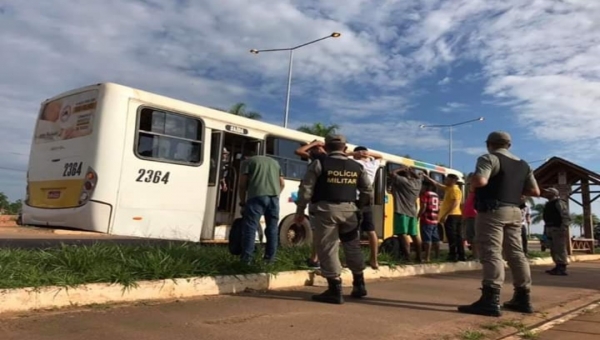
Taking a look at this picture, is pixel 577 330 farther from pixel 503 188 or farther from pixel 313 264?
pixel 313 264

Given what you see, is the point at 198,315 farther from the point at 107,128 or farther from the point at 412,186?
the point at 412,186

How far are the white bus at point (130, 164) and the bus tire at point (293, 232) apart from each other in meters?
1.06

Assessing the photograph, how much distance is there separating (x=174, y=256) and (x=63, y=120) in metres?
4.08

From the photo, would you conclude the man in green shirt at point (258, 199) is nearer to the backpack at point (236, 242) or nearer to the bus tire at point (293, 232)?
the backpack at point (236, 242)

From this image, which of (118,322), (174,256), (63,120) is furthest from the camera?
(63,120)

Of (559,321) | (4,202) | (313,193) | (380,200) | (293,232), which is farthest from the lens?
(4,202)

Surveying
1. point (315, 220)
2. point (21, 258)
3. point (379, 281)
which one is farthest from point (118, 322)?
point (379, 281)

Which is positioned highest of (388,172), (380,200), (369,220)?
(388,172)

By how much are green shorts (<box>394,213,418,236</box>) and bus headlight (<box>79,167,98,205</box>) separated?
4738 millimetres

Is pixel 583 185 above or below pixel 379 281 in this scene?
above

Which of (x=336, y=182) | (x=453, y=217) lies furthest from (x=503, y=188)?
(x=453, y=217)

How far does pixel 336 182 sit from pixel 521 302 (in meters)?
2.35

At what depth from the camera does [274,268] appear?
22.0 ft

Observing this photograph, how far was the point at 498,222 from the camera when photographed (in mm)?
5555
